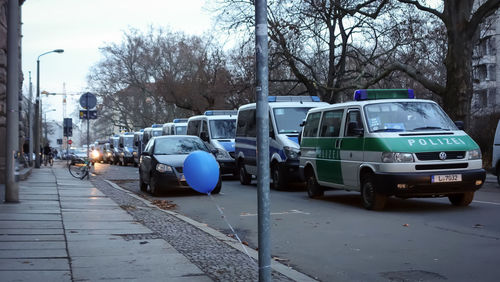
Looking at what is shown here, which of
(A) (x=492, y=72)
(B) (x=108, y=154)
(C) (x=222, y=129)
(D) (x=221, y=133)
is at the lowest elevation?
(B) (x=108, y=154)

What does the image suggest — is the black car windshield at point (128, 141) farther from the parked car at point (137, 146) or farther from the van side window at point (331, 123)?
the van side window at point (331, 123)

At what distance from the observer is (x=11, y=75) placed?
12648mm

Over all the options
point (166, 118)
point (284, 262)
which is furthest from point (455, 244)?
point (166, 118)

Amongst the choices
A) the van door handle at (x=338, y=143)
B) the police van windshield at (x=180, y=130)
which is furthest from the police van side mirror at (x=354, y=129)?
the police van windshield at (x=180, y=130)

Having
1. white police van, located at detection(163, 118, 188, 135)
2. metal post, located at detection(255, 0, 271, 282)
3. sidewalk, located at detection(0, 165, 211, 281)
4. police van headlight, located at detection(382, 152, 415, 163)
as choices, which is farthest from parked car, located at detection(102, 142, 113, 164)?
metal post, located at detection(255, 0, 271, 282)

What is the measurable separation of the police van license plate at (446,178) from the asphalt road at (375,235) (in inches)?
22.5

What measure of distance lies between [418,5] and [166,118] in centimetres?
4691

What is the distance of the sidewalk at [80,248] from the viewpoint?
6230 millimetres

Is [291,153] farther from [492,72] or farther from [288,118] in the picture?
[492,72]

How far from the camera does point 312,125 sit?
1449 centimetres

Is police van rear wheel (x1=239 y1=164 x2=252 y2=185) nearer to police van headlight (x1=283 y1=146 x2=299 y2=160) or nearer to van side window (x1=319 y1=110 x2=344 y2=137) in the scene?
police van headlight (x1=283 y1=146 x2=299 y2=160)

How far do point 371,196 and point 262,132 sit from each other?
6917 millimetres

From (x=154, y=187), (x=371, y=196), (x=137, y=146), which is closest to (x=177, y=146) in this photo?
(x=154, y=187)

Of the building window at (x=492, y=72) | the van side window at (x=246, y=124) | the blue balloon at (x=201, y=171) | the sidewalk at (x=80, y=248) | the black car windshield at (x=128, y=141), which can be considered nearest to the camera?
the sidewalk at (x=80, y=248)
